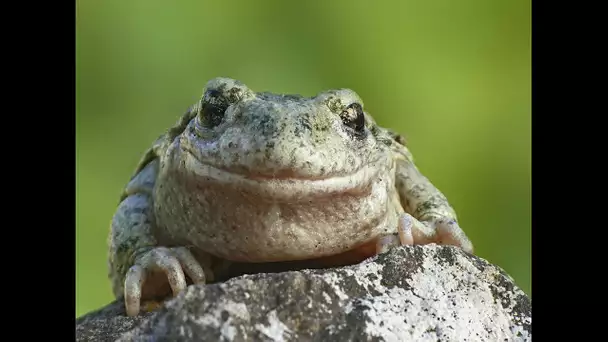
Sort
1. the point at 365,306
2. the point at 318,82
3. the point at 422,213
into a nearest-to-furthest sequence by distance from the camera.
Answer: the point at 365,306, the point at 422,213, the point at 318,82

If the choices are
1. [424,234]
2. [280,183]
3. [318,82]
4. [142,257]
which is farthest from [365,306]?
[318,82]

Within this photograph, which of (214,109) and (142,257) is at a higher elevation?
(214,109)

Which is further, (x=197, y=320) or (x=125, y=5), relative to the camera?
(x=125, y=5)

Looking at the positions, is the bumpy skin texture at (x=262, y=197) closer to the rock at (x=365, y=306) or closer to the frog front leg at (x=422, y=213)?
the frog front leg at (x=422, y=213)

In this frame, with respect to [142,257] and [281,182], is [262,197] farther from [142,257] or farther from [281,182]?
[142,257]

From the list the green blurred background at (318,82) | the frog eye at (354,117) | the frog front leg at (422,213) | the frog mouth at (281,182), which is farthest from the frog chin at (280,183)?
the green blurred background at (318,82)

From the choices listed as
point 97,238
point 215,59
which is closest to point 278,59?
point 215,59

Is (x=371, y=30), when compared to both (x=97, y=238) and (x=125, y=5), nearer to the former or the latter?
(x=125, y=5)

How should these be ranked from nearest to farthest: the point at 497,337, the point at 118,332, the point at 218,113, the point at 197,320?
1. the point at 197,320
2. the point at 497,337
3. the point at 118,332
4. the point at 218,113
